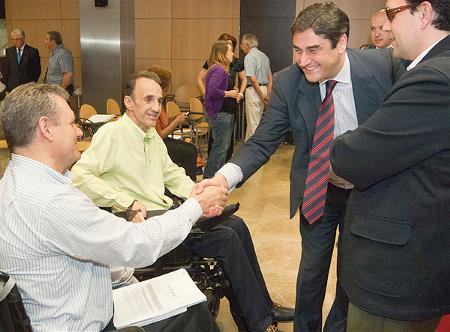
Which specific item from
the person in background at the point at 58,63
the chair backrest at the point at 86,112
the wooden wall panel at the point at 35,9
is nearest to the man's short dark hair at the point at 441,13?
the chair backrest at the point at 86,112

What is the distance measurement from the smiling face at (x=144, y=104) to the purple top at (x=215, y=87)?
2.48 m

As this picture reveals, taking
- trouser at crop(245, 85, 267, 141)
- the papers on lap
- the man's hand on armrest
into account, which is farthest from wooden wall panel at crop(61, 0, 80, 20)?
the papers on lap

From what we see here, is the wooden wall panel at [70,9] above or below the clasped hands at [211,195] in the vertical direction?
above

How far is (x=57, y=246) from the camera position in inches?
58.7

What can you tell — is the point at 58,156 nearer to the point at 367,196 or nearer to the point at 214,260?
the point at 367,196

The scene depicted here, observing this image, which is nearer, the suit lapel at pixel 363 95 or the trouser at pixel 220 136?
the suit lapel at pixel 363 95

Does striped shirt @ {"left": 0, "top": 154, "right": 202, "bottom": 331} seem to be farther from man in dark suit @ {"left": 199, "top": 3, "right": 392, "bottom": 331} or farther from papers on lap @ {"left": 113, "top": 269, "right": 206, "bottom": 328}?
man in dark suit @ {"left": 199, "top": 3, "right": 392, "bottom": 331}

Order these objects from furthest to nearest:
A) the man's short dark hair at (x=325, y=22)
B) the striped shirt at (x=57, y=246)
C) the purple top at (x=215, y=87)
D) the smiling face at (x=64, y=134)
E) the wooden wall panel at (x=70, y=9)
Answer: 1. the wooden wall panel at (x=70, y=9)
2. the purple top at (x=215, y=87)
3. the man's short dark hair at (x=325, y=22)
4. the smiling face at (x=64, y=134)
5. the striped shirt at (x=57, y=246)

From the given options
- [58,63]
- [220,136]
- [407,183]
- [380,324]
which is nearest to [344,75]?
[407,183]

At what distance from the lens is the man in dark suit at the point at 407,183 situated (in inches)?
52.1

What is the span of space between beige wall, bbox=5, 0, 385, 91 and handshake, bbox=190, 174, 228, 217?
6898mm

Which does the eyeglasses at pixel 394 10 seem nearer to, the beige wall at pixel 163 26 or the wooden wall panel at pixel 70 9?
the beige wall at pixel 163 26

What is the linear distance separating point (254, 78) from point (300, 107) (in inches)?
201

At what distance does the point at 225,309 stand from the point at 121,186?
0.99m
